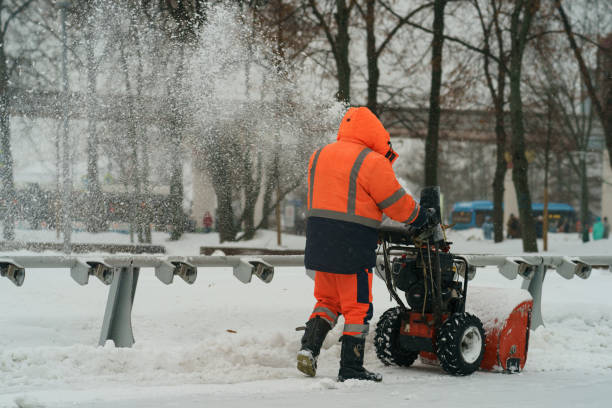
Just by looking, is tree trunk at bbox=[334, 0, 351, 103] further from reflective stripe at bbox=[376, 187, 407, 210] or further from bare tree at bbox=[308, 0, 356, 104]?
reflective stripe at bbox=[376, 187, 407, 210]

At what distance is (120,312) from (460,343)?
2475 mm

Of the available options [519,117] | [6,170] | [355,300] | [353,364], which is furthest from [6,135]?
[519,117]

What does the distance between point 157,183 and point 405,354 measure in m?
8.71

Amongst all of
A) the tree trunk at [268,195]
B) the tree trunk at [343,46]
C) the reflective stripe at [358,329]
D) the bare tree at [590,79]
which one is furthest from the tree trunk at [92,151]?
the bare tree at [590,79]

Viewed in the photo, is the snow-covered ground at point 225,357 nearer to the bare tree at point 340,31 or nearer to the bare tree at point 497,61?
the bare tree at point 340,31

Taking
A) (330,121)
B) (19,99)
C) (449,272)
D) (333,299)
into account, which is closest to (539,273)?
(449,272)

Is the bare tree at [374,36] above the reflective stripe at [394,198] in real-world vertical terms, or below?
above

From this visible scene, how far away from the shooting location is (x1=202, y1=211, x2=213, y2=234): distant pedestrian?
15789mm

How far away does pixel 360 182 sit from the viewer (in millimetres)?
4203

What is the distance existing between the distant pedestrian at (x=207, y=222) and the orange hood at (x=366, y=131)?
452 inches

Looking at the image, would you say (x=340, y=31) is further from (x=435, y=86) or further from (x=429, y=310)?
(x=429, y=310)

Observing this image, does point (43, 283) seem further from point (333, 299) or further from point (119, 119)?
point (119, 119)

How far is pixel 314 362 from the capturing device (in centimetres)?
418

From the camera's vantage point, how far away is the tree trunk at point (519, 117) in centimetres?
1786
